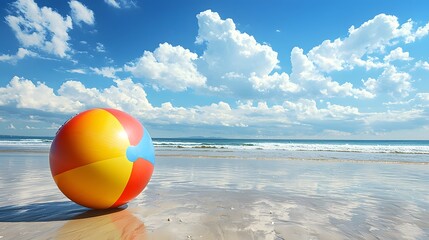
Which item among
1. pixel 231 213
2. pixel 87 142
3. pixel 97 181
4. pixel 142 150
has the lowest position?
pixel 231 213

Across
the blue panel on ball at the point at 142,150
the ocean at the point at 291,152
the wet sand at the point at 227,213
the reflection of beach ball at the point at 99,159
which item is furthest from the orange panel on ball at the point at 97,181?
the ocean at the point at 291,152

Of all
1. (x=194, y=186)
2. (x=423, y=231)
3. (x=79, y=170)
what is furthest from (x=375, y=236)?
(x=194, y=186)

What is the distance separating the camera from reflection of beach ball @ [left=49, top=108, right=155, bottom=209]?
4973 mm

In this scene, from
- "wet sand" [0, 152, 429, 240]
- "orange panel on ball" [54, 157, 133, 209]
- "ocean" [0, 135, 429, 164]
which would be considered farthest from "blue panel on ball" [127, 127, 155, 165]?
"ocean" [0, 135, 429, 164]

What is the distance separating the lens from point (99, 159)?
4957 mm

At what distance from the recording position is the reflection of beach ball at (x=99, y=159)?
4973mm

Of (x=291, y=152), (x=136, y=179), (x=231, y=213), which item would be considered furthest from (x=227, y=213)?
(x=291, y=152)

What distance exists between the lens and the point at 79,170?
16.3 ft

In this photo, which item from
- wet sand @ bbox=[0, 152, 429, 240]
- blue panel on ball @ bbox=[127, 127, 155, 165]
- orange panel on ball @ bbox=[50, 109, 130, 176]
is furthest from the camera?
blue panel on ball @ bbox=[127, 127, 155, 165]

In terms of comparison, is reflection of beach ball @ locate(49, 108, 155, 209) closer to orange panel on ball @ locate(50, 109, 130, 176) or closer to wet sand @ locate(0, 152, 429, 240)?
orange panel on ball @ locate(50, 109, 130, 176)

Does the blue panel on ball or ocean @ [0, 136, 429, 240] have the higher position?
the blue panel on ball

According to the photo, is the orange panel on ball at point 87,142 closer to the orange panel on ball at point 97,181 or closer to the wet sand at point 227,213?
the orange panel on ball at point 97,181

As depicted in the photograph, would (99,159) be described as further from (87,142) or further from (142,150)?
(142,150)

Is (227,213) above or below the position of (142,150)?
below
